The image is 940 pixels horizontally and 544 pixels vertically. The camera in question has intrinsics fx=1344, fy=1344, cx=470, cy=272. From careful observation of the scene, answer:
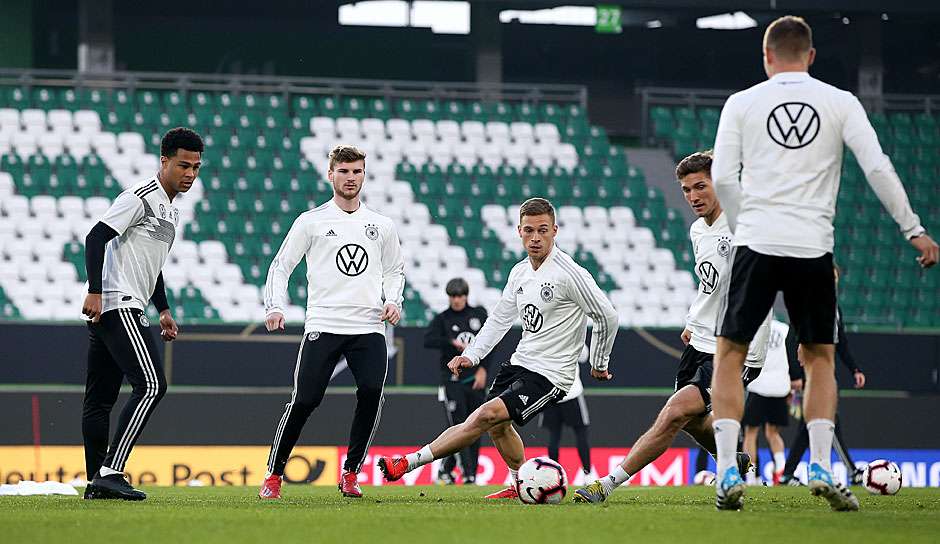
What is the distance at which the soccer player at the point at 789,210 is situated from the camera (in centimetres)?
587

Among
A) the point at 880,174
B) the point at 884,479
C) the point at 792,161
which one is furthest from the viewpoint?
the point at 884,479

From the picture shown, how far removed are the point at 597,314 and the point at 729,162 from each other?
2.11 m

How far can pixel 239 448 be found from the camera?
13.6 m

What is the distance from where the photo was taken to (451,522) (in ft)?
18.7

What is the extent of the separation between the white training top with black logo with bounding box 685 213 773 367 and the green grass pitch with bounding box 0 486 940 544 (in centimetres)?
88

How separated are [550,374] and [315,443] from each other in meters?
6.43

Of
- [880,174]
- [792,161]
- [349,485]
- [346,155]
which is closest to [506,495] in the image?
[349,485]

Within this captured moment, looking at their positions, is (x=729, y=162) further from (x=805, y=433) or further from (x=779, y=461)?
(x=779, y=461)

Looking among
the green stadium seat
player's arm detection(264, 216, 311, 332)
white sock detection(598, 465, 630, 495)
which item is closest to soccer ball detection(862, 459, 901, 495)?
white sock detection(598, 465, 630, 495)

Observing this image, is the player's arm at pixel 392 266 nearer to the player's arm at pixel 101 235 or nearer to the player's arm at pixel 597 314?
the player's arm at pixel 597 314

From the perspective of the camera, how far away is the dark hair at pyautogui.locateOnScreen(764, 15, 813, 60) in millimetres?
6086

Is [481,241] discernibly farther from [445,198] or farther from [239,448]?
[239,448]

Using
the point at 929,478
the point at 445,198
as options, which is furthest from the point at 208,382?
the point at 929,478

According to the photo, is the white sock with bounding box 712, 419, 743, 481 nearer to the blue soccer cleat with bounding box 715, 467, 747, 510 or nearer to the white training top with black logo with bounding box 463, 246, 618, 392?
the blue soccer cleat with bounding box 715, 467, 747, 510
